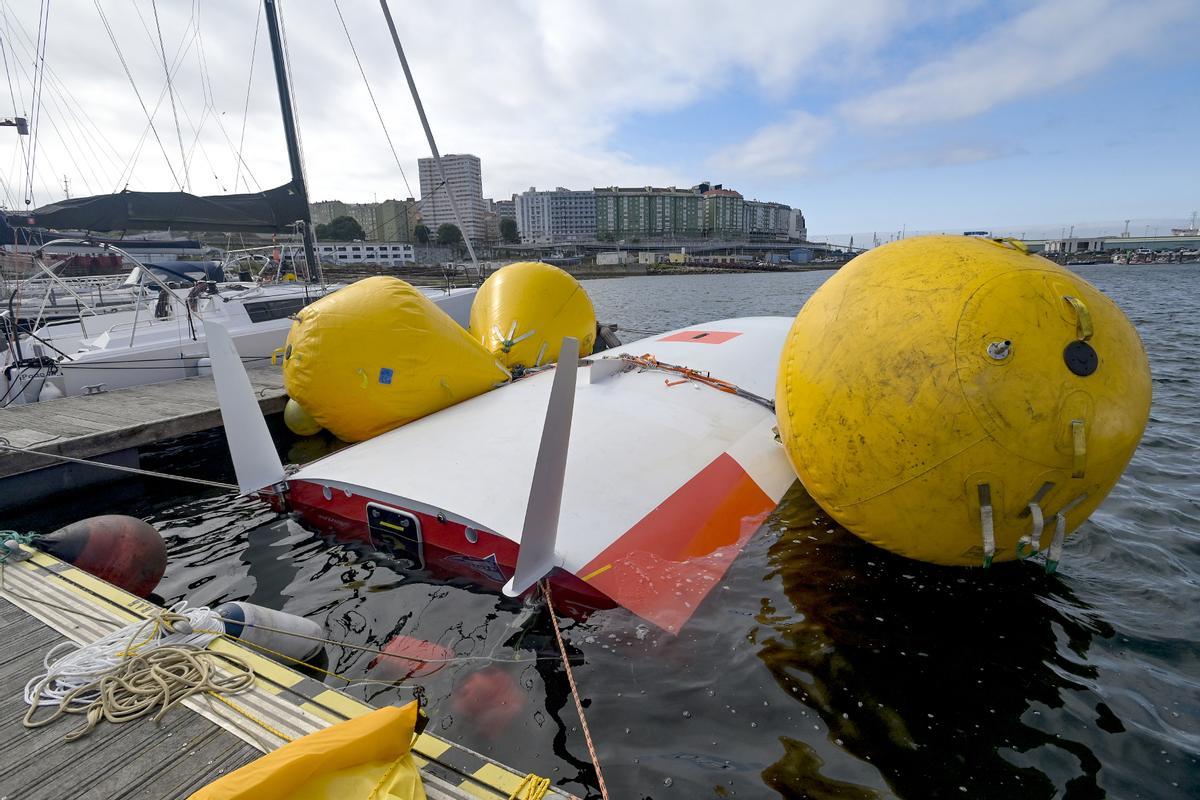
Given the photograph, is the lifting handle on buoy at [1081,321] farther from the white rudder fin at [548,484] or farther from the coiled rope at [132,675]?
the coiled rope at [132,675]

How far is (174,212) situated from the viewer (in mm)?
10680

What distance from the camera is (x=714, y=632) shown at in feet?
13.7

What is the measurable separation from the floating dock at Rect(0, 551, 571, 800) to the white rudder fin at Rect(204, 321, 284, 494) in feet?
7.48

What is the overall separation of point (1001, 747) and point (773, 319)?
8525mm

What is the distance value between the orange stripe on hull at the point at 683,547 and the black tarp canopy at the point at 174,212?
437 inches

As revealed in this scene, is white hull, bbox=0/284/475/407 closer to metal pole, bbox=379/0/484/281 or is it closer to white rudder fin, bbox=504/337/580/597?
metal pole, bbox=379/0/484/281

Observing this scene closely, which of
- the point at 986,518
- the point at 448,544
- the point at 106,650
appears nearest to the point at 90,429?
the point at 106,650

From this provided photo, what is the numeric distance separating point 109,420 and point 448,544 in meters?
6.74

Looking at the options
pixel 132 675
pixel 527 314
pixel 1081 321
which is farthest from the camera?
pixel 527 314

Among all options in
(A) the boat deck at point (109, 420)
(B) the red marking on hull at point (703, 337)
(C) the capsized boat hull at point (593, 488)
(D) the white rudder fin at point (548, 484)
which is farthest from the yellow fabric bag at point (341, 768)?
(B) the red marking on hull at point (703, 337)

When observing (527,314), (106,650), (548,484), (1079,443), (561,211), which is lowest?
(106,650)

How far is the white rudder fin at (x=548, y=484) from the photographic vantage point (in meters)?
3.36

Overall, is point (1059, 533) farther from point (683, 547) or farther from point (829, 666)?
point (683, 547)

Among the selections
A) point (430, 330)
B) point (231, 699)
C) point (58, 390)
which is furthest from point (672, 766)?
point (58, 390)
